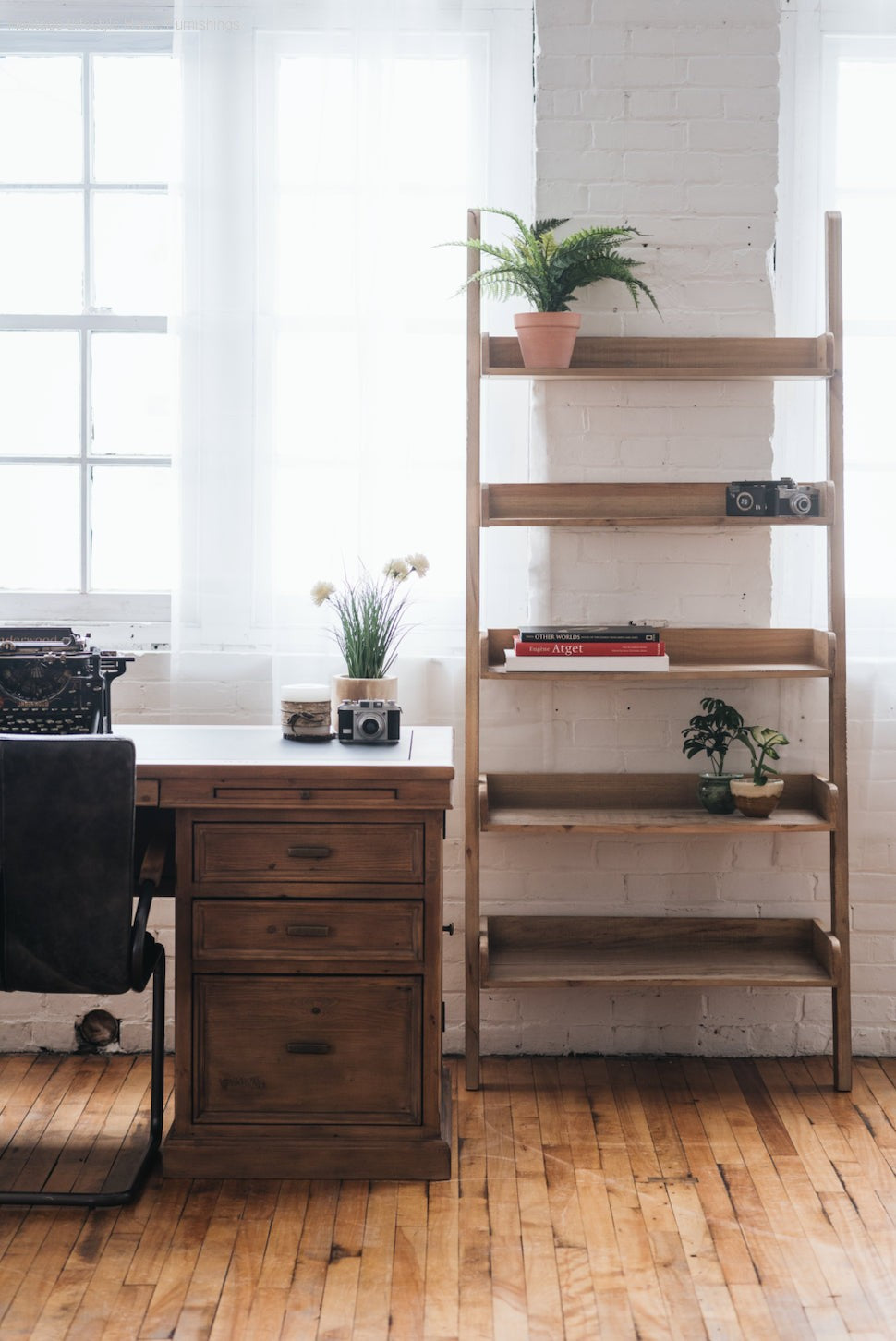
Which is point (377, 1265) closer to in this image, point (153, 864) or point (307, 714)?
point (153, 864)

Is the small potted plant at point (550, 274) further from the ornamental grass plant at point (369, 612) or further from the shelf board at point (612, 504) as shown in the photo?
the ornamental grass plant at point (369, 612)

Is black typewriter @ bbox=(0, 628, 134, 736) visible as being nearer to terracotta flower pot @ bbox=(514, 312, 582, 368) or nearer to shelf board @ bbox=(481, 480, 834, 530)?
Result: shelf board @ bbox=(481, 480, 834, 530)

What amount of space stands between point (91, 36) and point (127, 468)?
109 centimetres

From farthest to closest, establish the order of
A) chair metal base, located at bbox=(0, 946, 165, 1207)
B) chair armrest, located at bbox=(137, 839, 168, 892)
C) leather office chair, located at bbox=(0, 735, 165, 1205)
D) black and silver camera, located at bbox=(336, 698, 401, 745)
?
black and silver camera, located at bbox=(336, 698, 401, 745) < chair armrest, located at bbox=(137, 839, 168, 892) < chair metal base, located at bbox=(0, 946, 165, 1207) < leather office chair, located at bbox=(0, 735, 165, 1205)

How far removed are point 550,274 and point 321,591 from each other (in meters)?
0.90

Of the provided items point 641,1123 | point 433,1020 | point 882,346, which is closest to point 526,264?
point 882,346

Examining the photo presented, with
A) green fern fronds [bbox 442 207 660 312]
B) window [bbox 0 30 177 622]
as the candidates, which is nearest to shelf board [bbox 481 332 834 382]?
green fern fronds [bbox 442 207 660 312]

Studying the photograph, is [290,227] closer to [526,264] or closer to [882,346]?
[526,264]

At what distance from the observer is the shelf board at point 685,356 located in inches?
114

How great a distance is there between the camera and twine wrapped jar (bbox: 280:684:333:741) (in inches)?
109

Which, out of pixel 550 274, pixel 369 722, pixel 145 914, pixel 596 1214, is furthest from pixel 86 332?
Result: pixel 596 1214

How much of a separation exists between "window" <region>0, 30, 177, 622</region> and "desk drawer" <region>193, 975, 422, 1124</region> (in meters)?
1.21

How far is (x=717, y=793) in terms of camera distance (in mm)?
2953

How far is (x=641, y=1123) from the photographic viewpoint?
9.02 feet
